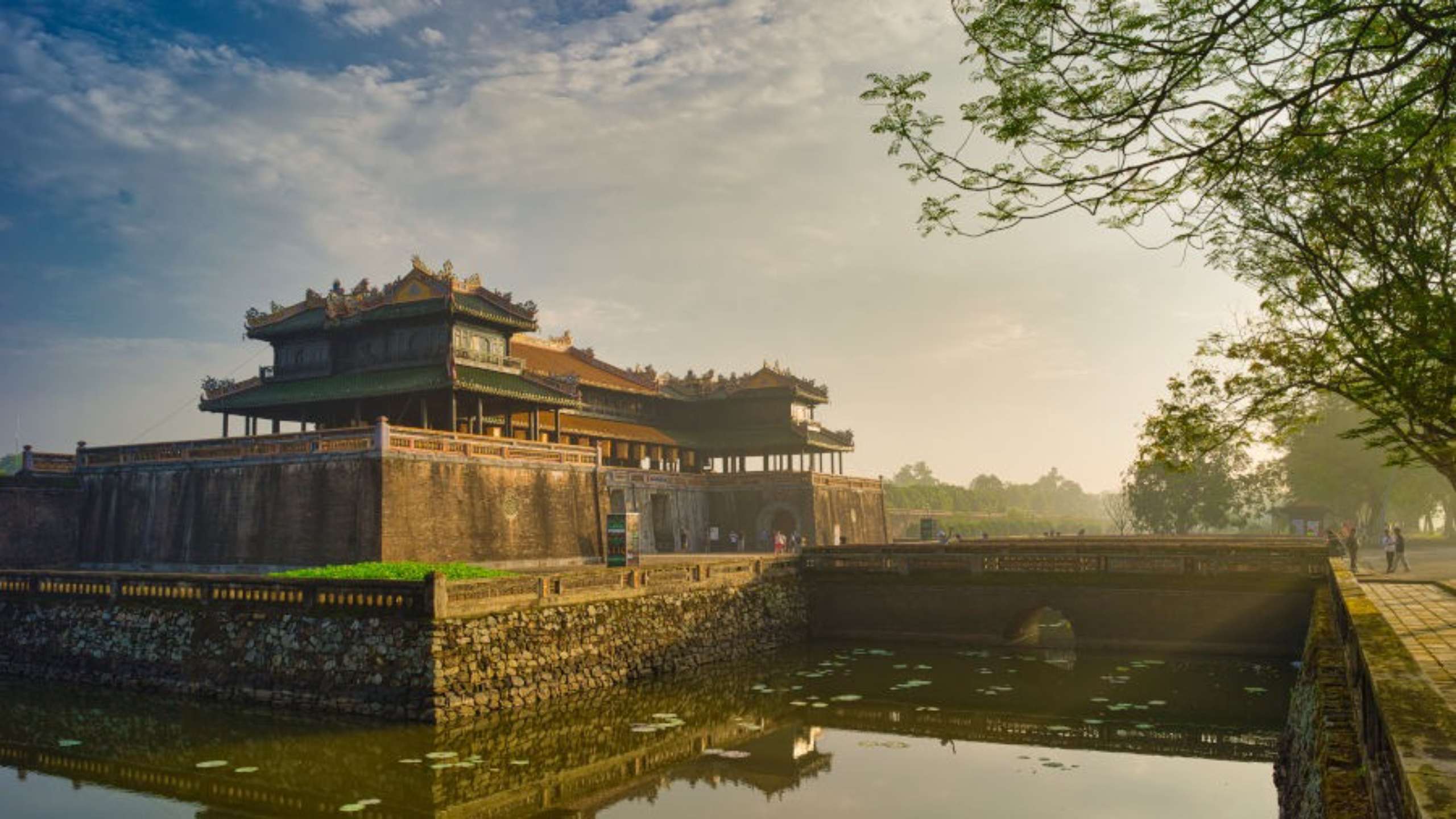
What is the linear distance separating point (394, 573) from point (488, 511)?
10045mm

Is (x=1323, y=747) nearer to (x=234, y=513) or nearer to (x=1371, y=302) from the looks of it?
(x=1371, y=302)

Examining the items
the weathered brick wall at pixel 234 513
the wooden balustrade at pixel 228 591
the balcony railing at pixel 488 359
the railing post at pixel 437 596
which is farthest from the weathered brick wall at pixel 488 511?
the railing post at pixel 437 596

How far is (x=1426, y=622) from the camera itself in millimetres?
12781

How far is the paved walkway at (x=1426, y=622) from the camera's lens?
26.8 ft

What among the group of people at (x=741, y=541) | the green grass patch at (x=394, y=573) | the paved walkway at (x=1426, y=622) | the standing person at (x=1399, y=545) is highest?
the group of people at (x=741, y=541)

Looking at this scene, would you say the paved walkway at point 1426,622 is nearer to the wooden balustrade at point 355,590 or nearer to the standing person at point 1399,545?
the standing person at point 1399,545

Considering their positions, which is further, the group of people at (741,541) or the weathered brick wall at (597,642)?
the group of people at (741,541)

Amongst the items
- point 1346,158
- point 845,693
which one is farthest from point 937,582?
point 1346,158

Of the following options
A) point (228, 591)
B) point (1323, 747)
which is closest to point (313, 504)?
point (228, 591)

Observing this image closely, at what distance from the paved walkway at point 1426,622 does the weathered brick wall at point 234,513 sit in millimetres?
23571

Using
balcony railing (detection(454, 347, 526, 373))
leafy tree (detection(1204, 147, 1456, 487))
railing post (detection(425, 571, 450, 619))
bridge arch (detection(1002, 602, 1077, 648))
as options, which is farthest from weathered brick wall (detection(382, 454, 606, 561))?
leafy tree (detection(1204, 147, 1456, 487))

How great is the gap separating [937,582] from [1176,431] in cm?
1586

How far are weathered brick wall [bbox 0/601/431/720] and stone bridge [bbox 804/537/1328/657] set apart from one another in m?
14.8

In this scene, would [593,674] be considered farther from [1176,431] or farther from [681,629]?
[1176,431]
